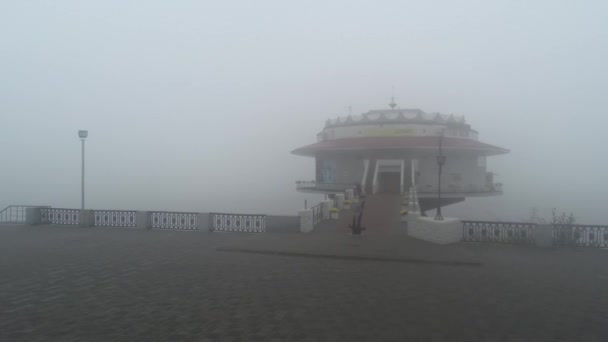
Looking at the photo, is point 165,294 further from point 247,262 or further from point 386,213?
point 386,213

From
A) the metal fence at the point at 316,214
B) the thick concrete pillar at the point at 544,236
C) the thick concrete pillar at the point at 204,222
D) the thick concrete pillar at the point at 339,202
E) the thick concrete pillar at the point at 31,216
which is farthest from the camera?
the thick concrete pillar at the point at 339,202

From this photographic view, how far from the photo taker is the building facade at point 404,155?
36.1 m

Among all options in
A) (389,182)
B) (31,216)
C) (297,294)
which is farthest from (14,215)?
(389,182)

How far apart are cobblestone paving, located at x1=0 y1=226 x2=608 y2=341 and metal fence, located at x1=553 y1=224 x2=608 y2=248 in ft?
3.59

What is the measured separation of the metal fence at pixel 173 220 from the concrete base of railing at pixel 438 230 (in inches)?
367

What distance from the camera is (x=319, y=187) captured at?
132ft

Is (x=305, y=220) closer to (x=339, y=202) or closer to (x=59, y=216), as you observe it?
(x=339, y=202)

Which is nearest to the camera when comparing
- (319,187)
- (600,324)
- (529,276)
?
(600,324)

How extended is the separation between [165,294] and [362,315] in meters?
3.83

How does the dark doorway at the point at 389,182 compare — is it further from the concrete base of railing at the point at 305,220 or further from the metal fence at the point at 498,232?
the metal fence at the point at 498,232

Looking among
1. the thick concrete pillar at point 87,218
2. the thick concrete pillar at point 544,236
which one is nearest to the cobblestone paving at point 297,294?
the thick concrete pillar at point 544,236

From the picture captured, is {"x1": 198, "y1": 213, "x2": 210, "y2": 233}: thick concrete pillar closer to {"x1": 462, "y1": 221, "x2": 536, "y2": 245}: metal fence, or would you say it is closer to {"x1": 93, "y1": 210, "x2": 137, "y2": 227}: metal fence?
{"x1": 93, "y1": 210, "x2": 137, "y2": 227}: metal fence

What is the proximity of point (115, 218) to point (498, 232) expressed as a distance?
1607cm

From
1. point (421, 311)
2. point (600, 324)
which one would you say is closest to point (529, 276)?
point (600, 324)
